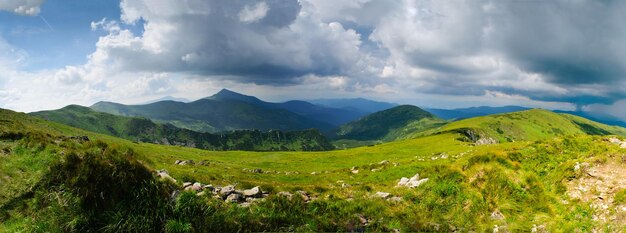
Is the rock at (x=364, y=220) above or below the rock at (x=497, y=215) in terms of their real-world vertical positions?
below

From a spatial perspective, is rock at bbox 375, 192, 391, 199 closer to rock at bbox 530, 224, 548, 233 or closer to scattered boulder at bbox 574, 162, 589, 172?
rock at bbox 530, 224, 548, 233

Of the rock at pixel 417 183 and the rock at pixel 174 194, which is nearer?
the rock at pixel 174 194

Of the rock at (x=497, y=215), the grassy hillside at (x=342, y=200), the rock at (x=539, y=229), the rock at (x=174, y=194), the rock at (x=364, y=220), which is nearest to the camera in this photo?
the grassy hillside at (x=342, y=200)

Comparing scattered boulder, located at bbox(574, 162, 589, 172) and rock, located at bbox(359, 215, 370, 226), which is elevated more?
scattered boulder, located at bbox(574, 162, 589, 172)

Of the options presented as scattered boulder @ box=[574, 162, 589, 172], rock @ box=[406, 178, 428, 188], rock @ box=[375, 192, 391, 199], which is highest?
scattered boulder @ box=[574, 162, 589, 172]

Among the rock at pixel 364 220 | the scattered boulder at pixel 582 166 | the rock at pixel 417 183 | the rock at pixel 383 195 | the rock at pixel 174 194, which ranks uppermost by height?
the scattered boulder at pixel 582 166

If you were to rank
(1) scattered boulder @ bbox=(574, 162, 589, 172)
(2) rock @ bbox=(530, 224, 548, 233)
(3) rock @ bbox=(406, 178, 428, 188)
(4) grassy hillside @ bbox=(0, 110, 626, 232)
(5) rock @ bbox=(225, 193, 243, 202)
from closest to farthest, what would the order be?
1. (4) grassy hillside @ bbox=(0, 110, 626, 232)
2. (2) rock @ bbox=(530, 224, 548, 233)
3. (5) rock @ bbox=(225, 193, 243, 202)
4. (1) scattered boulder @ bbox=(574, 162, 589, 172)
5. (3) rock @ bbox=(406, 178, 428, 188)

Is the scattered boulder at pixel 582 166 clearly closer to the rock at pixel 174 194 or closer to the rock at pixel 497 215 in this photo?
the rock at pixel 497 215

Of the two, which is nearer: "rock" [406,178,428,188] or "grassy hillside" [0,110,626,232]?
"grassy hillside" [0,110,626,232]

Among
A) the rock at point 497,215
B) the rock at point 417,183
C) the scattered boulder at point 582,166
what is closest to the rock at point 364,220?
the rock at point 497,215

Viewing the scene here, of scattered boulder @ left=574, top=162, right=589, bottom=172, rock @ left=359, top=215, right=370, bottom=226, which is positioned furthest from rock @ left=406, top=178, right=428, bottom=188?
scattered boulder @ left=574, top=162, right=589, bottom=172

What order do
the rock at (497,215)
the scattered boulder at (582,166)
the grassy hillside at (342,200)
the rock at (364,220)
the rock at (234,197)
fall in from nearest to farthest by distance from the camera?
the grassy hillside at (342,200), the rock at (364,220), the rock at (497,215), the rock at (234,197), the scattered boulder at (582,166)

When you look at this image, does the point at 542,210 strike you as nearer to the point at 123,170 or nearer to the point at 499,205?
the point at 499,205

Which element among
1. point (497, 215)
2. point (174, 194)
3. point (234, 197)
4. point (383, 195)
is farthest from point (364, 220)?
point (174, 194)
